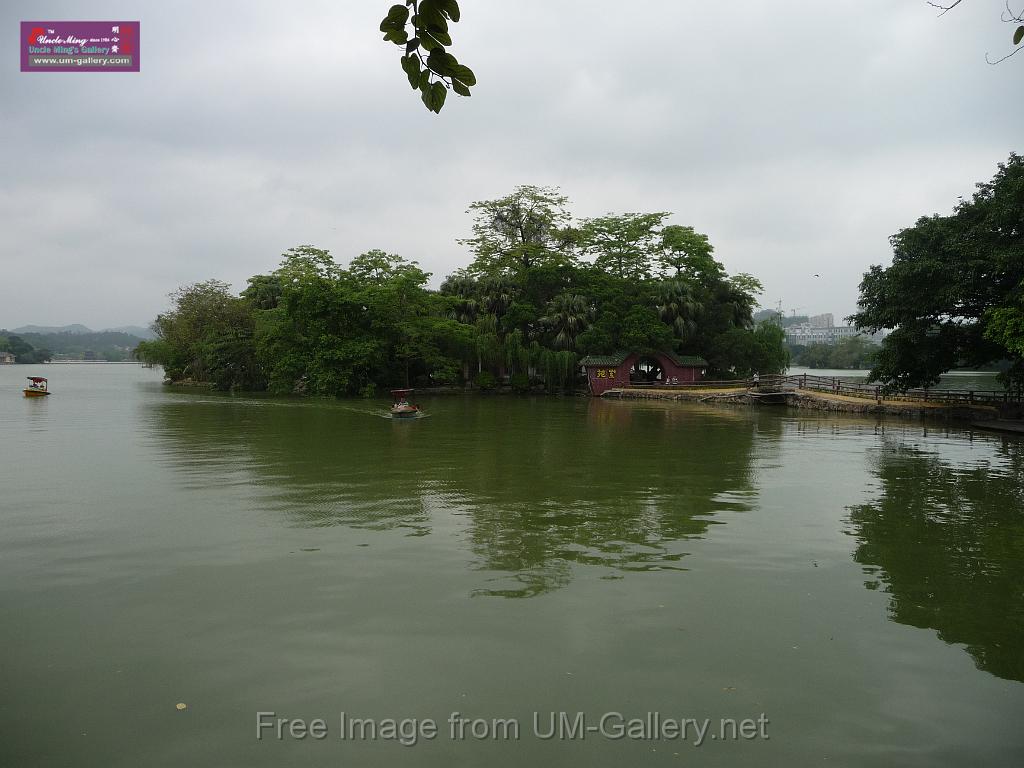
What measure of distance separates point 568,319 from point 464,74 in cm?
3815

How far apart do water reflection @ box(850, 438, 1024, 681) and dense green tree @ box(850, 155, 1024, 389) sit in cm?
862

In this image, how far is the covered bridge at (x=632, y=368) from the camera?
131ft

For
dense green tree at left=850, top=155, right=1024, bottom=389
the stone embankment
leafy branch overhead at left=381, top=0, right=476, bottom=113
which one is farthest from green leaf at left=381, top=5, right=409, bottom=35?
the stone embankment

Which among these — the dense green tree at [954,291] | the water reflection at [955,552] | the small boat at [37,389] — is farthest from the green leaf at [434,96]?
the small boat at [37,389]

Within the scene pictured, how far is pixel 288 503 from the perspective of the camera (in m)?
10.1

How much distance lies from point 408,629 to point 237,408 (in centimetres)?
2682

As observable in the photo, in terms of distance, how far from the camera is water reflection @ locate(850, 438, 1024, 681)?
17.9 feet

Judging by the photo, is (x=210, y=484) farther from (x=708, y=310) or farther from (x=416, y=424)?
(x=708, y=310)

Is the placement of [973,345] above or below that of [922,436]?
above

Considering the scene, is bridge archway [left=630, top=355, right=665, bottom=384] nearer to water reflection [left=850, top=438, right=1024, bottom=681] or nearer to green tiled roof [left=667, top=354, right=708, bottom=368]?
green tiled roof [left=667, top=354, right=708, bottom=368]

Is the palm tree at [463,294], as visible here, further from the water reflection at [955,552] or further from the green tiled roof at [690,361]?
the water reflection at [955,552]

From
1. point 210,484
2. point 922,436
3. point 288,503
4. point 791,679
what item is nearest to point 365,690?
point 791,679

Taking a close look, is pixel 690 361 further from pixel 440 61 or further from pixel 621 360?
pixel 440 61

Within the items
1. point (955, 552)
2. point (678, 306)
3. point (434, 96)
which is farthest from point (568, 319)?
point (434, 96)
